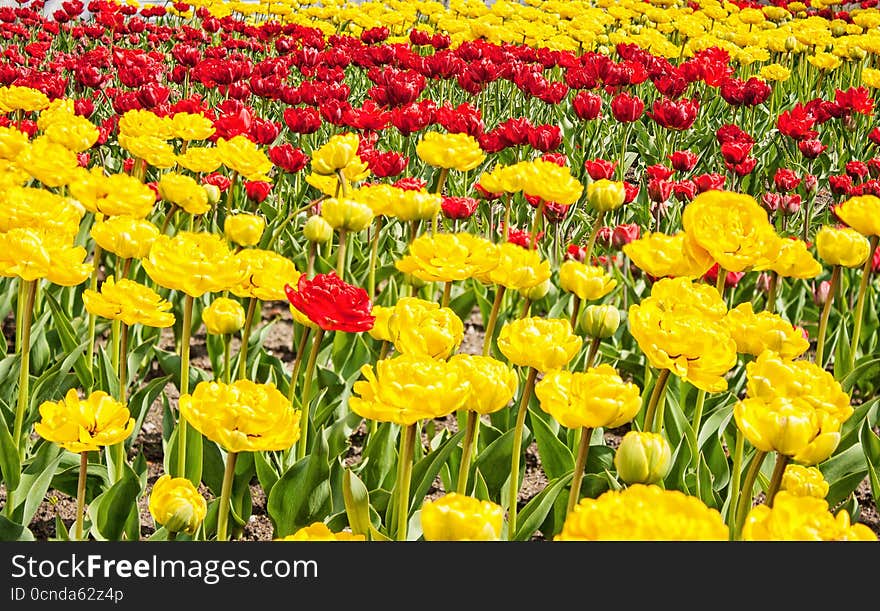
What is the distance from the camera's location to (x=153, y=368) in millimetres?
2754

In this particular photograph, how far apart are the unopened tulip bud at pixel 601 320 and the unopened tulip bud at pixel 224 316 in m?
0.64

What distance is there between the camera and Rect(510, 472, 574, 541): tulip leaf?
1549mm

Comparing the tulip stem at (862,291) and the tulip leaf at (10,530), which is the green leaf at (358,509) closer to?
the tulip leaf at (10,530)

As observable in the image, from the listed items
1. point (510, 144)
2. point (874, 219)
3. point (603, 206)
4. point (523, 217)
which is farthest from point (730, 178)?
point (874, 219)

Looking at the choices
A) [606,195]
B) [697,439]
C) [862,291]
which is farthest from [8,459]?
[862,291]

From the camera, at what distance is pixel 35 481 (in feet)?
5.72

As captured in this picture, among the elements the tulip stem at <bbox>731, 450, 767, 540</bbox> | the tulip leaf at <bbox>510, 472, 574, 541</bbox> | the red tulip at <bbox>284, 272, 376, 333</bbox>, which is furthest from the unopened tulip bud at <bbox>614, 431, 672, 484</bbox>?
the red tulip at <bbox>284, 272, 376, 333</bbox>

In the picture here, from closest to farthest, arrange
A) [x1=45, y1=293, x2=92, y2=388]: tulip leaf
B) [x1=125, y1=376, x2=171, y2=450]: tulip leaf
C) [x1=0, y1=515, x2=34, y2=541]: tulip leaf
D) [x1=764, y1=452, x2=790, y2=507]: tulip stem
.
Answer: [x1=764, y1=452, x2=790, y2=507]: tulip stem < [x1=0, y1=515, x2=34, y2=541]: tulip leaf < [x1=125, y1=376, x2=171, y2=450]: tulip leaf < [x1=45, y1=293, x2=92, y2=388]: tulip leaf

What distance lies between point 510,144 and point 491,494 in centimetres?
173

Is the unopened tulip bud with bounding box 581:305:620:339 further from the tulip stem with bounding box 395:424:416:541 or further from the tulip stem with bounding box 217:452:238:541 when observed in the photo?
the tulip stem with bounding box 217:452:238:541

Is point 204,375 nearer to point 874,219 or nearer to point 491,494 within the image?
point 491,494

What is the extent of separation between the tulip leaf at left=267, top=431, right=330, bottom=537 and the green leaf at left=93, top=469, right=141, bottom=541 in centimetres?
24

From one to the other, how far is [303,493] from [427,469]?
0.23 m

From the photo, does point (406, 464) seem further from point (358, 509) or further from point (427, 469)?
point (427, 469)
